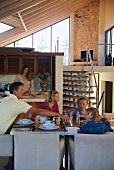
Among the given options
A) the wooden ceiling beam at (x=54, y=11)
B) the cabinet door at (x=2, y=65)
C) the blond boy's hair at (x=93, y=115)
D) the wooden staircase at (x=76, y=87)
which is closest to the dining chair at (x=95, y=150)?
the blond boy's hair at (x=93, y=115)

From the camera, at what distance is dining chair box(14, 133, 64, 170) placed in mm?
3234

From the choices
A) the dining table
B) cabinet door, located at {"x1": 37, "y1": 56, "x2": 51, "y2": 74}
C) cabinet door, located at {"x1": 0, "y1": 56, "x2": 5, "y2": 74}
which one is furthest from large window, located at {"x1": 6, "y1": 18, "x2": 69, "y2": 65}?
the dining table

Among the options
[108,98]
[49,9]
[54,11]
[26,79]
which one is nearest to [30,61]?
[26,79]

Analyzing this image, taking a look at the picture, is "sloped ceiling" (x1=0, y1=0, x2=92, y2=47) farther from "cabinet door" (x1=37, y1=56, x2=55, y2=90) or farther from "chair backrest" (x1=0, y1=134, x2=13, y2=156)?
"chair backrest" (x1=0, y1=134, x2=13, y2=156)

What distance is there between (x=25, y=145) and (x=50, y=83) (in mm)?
4729

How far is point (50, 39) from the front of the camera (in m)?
18.2

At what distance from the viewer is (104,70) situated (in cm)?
1058

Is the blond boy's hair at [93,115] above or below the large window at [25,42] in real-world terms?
below

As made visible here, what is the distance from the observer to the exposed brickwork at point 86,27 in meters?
15.7

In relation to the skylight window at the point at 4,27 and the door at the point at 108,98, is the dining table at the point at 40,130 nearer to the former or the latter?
the door at the point at 108,98

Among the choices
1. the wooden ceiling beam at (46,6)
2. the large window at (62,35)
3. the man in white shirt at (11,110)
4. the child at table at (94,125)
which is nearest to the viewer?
the child at table at (94,125)

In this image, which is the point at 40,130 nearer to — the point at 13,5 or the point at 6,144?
the point at 6,144

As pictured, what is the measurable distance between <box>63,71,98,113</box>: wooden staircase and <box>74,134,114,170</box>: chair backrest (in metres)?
6.87

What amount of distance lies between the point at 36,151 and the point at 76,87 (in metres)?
7.42
